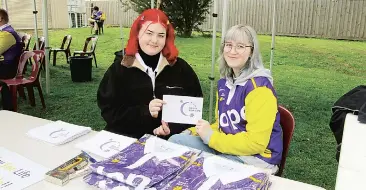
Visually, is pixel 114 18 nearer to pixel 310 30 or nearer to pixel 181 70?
pixel 310 30

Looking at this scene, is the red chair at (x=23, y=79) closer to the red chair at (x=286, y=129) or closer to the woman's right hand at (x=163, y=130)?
the woman's right hand at (x=163, y=130)

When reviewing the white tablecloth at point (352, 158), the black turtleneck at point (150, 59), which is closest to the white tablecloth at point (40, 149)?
the white tablecloth at point (352, 158)

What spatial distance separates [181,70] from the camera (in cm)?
249

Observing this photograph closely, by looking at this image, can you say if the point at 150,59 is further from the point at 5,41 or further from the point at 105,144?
the point at 5,41

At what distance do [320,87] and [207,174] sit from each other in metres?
6.50

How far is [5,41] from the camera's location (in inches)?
209

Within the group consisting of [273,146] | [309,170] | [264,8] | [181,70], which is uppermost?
[264,8]

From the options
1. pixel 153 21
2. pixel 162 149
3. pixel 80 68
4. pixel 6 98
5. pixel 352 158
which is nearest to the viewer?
pixel 352 158

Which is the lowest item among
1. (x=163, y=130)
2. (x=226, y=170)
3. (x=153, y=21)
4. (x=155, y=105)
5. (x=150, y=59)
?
(x=163, y=130)

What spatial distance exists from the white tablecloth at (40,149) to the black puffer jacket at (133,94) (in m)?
0.44

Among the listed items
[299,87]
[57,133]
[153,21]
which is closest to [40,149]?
[57,133]

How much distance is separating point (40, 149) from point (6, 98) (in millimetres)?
3583

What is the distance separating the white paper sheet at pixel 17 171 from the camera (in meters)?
1.35

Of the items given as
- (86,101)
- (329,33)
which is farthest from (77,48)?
(329,33)
